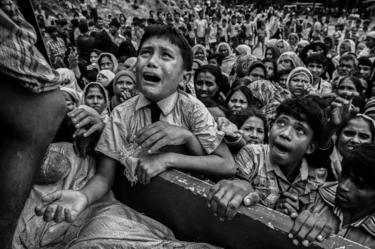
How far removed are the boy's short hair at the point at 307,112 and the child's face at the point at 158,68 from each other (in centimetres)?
80

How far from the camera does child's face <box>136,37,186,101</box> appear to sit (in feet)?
6.52

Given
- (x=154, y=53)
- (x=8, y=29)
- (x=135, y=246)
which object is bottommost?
(x=135, y=246)

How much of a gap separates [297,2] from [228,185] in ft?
113

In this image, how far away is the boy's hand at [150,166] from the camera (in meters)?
1.87

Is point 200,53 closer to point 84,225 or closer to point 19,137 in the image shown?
point 84,225

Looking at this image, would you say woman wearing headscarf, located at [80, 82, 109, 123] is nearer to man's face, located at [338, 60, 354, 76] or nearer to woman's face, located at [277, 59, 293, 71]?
woman's face, located at [277, 59, 293, 71]

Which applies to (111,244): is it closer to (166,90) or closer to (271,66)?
(166,90)

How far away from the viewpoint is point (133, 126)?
Result: 2055 millimetres

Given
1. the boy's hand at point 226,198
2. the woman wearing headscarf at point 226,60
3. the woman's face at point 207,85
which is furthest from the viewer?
the woman wearing headscarf at point 226,60

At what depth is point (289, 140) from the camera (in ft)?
7.21

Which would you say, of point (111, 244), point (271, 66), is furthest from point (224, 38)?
point (111, 244)

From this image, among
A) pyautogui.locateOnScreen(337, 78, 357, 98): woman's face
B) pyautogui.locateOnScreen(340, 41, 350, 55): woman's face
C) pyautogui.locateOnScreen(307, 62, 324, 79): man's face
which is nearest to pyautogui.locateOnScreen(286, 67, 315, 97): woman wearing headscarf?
pyautogui.locateOnScreen(337, 78, 357, 98): woman's face

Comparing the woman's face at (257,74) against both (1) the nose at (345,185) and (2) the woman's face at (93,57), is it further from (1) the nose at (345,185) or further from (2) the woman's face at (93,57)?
(1) the nose at (345,185)

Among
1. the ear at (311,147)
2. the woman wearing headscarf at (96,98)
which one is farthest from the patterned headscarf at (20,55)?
the woman wearing headscarf at (96,98)
